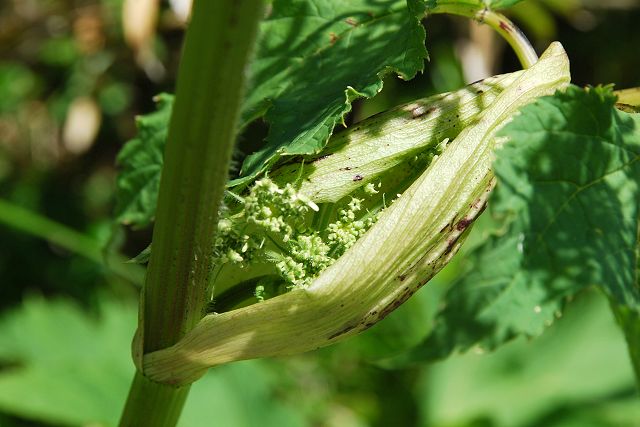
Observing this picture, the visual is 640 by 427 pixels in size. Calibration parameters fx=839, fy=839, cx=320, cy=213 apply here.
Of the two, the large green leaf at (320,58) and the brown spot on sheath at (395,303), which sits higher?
the large green leaf at (320,58)

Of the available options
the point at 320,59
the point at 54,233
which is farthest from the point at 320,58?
the point at 54,233

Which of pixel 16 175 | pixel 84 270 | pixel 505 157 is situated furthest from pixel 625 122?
pixel 16 175

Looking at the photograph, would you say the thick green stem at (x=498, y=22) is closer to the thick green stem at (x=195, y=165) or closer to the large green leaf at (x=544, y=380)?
the thick green stem at (x=195, y=165)

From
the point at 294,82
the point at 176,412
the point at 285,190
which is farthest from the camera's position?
the point at 294,82

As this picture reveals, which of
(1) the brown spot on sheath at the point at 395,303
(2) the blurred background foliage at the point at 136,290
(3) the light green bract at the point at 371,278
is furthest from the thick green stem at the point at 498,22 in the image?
(2) the blurred background foliage at the point at 136,290

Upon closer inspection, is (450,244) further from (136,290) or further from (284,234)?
(136,290)

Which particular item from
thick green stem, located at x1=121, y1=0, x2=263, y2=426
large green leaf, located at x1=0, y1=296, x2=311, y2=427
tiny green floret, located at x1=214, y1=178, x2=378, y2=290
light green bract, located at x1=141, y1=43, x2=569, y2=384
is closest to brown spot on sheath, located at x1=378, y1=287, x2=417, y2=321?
light green bract, located at x1=141, y1=43, x2=569, y2=384

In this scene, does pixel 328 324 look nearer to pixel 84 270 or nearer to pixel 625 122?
pixel 625 122
